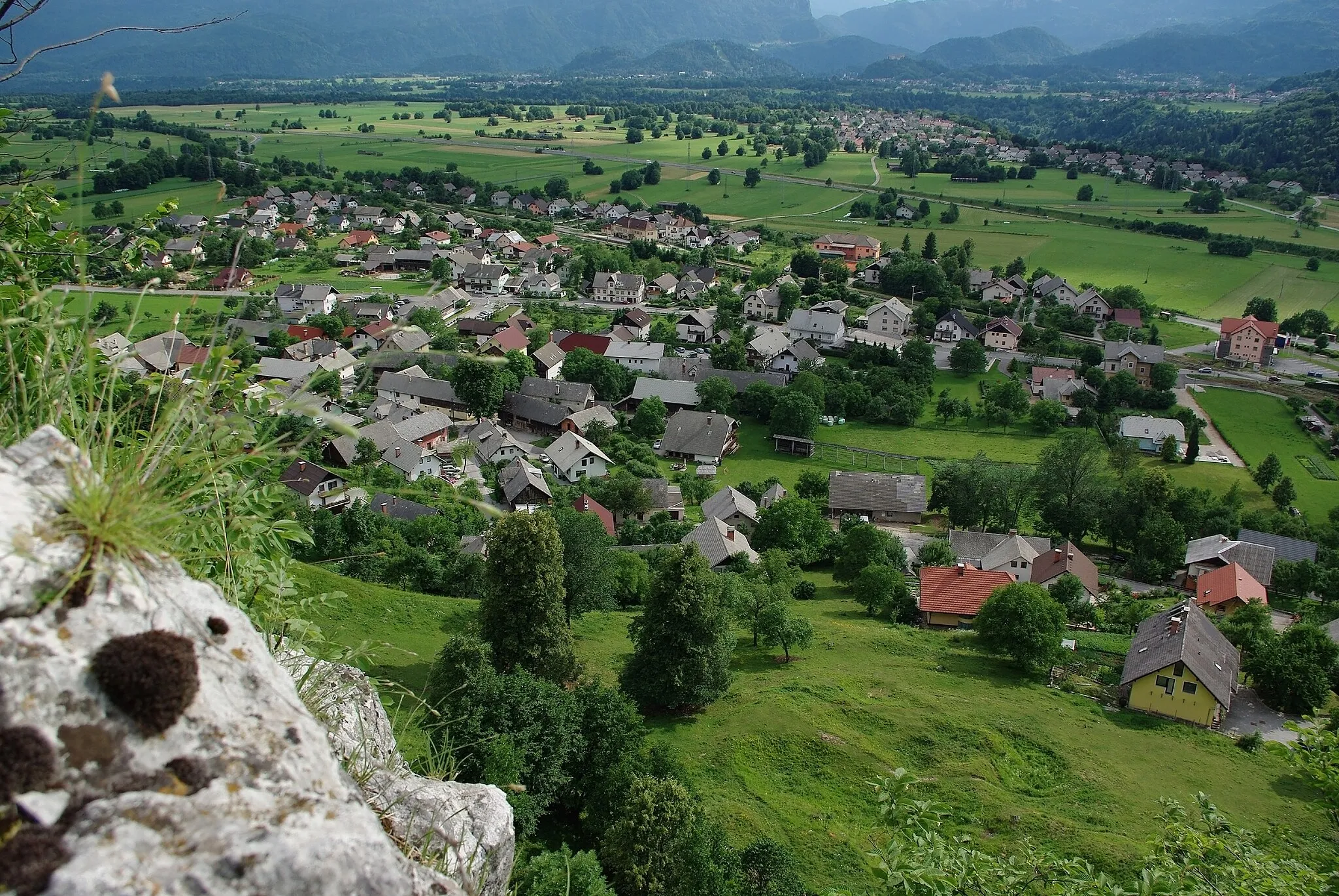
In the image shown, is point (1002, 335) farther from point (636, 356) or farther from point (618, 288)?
point (618, 288)

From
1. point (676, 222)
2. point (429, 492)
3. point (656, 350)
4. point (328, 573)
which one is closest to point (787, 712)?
point (328, 573)

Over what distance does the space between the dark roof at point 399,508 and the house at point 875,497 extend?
18380 millimetres

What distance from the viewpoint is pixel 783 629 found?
80.2 feet

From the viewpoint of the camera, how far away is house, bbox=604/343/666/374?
189ft

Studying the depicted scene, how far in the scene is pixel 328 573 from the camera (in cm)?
2491

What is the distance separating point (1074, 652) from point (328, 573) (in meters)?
23.2

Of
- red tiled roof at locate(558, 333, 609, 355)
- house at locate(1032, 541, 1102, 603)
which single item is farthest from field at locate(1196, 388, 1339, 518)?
red tiled roof at locate(558, 333, 609, 355)

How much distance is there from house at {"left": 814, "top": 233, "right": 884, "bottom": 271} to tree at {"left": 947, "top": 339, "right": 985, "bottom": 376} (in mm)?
26692

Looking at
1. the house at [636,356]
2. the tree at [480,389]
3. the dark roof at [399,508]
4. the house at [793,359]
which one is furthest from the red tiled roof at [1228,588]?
the tree at [480,389]

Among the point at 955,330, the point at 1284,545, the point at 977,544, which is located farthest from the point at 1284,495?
the point at 955,330

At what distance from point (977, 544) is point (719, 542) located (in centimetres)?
1169

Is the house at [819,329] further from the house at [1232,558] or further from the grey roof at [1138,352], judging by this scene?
the house at [1232,558]

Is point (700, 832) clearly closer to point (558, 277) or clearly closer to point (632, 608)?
point (632, 608)

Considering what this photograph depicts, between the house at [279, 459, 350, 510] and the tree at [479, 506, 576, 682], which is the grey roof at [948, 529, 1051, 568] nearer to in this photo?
the tree at [479, 506, 576, 682]
